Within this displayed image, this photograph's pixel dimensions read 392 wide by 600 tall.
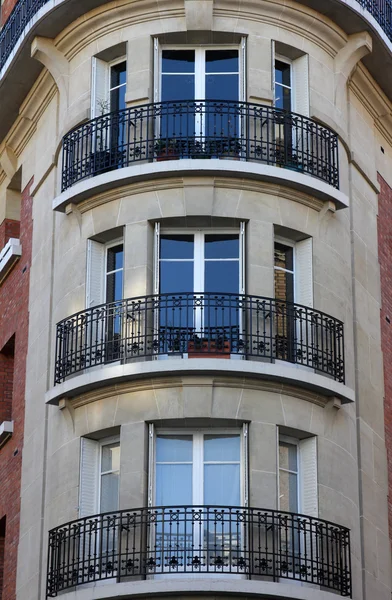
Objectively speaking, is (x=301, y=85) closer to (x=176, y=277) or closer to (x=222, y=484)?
(x=176, y=277)

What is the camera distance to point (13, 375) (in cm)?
3244

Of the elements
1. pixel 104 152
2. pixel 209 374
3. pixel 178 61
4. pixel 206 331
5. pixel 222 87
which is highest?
pixel 178 61

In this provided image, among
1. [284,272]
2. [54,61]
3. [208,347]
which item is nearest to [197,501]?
[208,347]

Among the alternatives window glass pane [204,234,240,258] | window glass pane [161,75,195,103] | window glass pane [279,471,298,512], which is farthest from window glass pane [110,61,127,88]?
window glass pane [279,471,298,512]

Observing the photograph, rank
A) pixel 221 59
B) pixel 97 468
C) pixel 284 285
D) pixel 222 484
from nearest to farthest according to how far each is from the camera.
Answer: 1. pixel 222 484
2. pixel 97 468
3. pixel 284 285
4. pixel 221 59

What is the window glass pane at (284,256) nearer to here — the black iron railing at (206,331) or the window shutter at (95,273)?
the black iron railing at (206,331)

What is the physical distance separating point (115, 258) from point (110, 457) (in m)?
3.34

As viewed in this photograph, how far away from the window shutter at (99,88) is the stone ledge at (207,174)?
1569 mm

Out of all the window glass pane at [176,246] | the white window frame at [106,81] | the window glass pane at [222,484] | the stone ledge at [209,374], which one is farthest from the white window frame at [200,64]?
the window glass pane at [222,484]

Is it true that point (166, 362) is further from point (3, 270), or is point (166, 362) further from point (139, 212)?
point (3, 270)

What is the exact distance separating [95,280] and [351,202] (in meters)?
4.48

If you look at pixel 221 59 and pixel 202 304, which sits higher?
pixel 221 59

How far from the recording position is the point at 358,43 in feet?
101

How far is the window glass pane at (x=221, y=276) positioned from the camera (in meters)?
28.6
